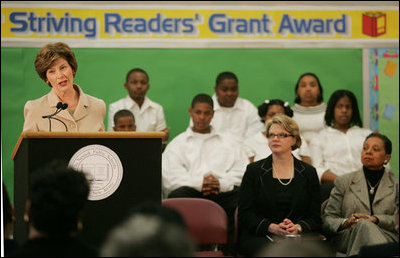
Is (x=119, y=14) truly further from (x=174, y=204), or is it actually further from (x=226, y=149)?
(x=174, y=204)

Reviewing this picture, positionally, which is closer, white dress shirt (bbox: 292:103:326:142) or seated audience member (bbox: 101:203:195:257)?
seated audience member (bbox: 101:203:195:257)

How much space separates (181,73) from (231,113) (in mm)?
863

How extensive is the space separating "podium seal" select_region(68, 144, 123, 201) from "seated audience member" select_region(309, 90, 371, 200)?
3.37m

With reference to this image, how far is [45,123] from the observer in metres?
4.05

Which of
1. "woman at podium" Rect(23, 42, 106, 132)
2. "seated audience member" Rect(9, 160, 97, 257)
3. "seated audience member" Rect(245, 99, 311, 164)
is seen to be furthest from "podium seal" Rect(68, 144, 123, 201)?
"seated audience member" Rect(245, 99, 311, 164)

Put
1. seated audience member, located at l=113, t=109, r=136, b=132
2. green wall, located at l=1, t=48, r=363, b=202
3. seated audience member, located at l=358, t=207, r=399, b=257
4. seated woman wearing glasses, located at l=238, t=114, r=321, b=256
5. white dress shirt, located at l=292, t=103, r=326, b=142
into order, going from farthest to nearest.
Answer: green wall, located at l=1, t=48, r=363, b=202 → white dress shirt, located at l=292, t=103, r=326, b=142 → seated audience member, located at l=113, t=109, r=136, b=132 → seated woman wearing glasses, located at l=238, t=114, r=321, b=256 → seated audience member, located at l=358, t=207, r=399, b=257

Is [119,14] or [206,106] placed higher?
[119,14]

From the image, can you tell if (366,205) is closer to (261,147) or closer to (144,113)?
(261,147)

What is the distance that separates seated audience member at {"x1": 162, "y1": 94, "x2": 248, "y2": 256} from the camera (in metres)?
6.00

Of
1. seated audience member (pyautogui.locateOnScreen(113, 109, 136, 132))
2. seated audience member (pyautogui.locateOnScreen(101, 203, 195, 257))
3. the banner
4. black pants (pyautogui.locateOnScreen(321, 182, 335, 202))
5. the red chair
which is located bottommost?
the red chair

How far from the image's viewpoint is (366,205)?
530 centimetres

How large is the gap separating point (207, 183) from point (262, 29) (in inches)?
97.2

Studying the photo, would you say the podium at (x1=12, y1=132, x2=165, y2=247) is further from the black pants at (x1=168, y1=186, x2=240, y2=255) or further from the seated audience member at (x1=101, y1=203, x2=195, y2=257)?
the black pants at (x1=168, y1=186, x2=240, y2=255)

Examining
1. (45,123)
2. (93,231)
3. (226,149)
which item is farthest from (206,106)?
(93,231)
